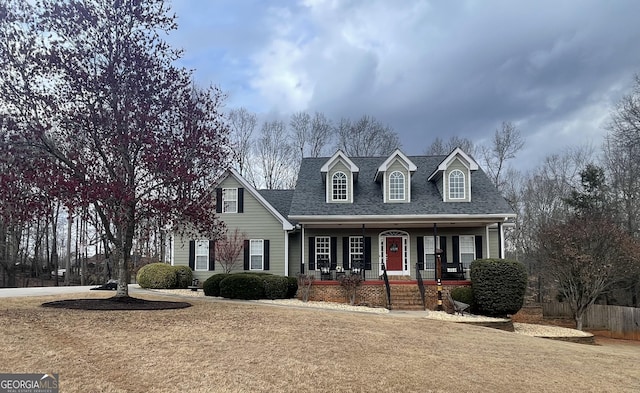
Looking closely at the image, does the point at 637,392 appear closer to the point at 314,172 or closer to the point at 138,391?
the point at 138,391

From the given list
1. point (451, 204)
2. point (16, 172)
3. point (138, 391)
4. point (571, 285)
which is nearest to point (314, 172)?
point (451, 204)

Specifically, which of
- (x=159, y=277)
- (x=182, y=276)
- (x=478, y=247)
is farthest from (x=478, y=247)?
(x=159, y=277)

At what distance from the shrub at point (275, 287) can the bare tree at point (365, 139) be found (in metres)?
21.8

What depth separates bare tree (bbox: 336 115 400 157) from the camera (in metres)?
40.8

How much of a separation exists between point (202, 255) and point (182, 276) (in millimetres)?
1488

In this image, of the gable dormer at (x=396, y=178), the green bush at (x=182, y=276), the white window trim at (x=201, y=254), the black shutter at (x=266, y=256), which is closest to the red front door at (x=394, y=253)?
the gable dormer at (x=396, y=178)

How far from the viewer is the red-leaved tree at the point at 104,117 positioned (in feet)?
41.7

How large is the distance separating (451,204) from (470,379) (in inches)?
591

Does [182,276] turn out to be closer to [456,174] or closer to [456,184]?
[456,184]

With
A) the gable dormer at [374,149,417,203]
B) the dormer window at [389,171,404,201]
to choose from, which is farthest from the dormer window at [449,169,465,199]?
the dormer window at [389,171,404,201]

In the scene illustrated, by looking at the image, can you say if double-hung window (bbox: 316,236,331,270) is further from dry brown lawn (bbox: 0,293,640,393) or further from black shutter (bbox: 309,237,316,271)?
dry brown lawn (bbox: 0,293,640,393)

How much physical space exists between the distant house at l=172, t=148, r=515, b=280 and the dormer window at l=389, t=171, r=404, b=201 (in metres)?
0.05

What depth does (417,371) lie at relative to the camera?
8617 millimetres

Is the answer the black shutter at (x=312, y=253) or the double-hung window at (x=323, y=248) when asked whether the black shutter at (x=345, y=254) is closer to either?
the double-hung window at (x=323, y=248)
